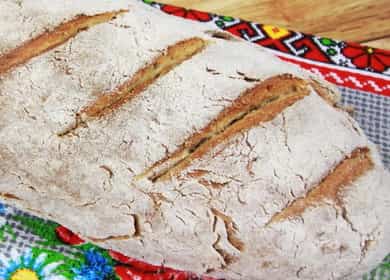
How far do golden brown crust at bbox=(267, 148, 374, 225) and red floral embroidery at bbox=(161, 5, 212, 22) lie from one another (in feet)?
2.29

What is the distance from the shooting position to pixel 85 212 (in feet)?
4.60

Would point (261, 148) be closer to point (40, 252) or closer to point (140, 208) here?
point (140, 208)

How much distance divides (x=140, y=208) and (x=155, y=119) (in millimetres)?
165

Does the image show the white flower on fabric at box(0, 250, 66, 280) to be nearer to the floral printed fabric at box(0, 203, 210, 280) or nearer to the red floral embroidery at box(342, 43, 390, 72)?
the floral printed fabric at box(0, 203, 210, 280)

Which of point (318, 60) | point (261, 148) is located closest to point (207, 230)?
point (261, 148)

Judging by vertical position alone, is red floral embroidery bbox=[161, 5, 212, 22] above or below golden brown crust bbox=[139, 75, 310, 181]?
above

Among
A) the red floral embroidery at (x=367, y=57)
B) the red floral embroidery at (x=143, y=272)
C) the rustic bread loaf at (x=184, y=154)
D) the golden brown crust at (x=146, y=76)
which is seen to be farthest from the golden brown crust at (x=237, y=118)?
the red floral embroidery at (x=367, y=57)

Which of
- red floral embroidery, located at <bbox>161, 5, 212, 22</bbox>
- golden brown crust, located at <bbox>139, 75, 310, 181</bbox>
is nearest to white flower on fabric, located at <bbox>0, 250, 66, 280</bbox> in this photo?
golden brown crust, located at <bbox>139, 75, 310, 181</bbox>

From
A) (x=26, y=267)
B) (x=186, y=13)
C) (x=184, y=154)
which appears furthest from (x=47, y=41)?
(x=186, y=13)

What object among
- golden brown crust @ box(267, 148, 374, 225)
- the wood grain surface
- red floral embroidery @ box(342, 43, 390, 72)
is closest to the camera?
golden brown crust @ box(267, 148, 374, 225)

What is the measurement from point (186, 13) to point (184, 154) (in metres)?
0.69

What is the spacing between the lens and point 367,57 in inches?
73.0

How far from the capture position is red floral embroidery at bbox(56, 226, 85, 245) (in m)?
1.55

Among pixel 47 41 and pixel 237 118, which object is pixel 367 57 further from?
pixel 47 41
